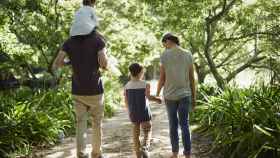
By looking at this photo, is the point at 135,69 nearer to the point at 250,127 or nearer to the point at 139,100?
the point at 139,100

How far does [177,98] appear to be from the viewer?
593cm

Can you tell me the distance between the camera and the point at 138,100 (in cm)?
642

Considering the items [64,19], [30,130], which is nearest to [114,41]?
[64,19]

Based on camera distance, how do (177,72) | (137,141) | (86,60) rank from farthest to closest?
1. (137,141)
2. (177,72)
3. (86,60)

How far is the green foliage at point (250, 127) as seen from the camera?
5.77m

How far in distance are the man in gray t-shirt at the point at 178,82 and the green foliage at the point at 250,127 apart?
0.77 meters

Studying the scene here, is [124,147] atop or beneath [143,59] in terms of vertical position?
beneath

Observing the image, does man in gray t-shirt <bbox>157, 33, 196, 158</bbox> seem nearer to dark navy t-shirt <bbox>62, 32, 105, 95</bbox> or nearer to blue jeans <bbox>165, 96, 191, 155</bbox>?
blue jeans <bbox>165, 96, 191, 155</bbox>

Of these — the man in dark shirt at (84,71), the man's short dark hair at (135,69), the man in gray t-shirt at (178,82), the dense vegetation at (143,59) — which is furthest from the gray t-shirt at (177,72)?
the man in dark shirt at (84,71)

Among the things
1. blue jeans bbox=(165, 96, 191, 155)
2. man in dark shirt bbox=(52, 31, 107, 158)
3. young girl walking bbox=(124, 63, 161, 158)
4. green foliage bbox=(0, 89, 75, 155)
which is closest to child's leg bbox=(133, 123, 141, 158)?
young girl walking bbox=(124, 63, 161, 158)

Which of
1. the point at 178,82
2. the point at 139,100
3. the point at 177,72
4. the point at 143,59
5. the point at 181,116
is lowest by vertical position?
the point at 181,116

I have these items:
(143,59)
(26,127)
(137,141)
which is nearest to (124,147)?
(137,141)

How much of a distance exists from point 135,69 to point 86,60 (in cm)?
109

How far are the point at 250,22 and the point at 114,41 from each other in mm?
5055
